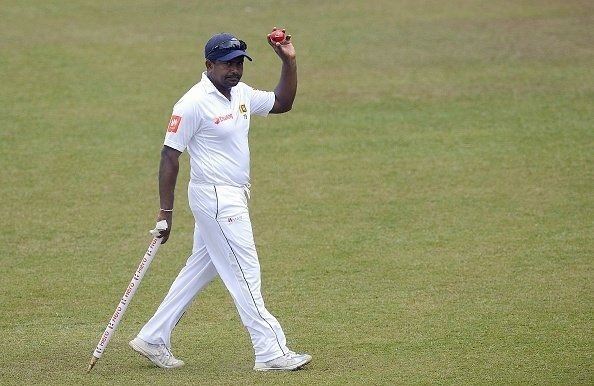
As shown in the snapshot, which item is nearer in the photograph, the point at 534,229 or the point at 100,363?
Result: the point at 100,363

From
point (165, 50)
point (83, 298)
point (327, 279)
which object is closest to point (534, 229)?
point (327, 279)

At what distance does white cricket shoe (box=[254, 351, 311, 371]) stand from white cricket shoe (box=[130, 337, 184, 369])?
73 cm

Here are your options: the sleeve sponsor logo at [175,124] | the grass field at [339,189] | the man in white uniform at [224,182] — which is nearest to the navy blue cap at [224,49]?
the man in white uniform at [224,182]

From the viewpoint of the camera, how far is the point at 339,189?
50.7 ft

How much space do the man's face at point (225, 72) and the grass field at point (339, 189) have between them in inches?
87.1

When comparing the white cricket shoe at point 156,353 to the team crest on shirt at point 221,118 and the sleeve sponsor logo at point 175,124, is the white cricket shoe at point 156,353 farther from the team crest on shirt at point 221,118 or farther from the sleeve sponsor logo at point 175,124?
the team crest on shirt at point 221,118

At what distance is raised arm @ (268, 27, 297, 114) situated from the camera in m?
9.53

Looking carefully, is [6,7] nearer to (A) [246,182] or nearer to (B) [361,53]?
(B) [361,53]

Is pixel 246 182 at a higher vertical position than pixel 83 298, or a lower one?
higher

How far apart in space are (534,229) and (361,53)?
30.3 ft

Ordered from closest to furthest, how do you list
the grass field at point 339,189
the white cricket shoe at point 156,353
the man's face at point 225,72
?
1. the man's face at point 225,72
2. the white cricket shoe at point 156,353
3. the grass field at point 339,189

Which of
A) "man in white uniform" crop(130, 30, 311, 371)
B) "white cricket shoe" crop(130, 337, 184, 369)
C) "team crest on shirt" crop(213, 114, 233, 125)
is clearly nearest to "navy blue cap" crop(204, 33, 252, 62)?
"man in white uniform" crop(130, 30, 311, 371)

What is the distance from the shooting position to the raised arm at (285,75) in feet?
31.3

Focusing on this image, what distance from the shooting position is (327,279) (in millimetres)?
11805
